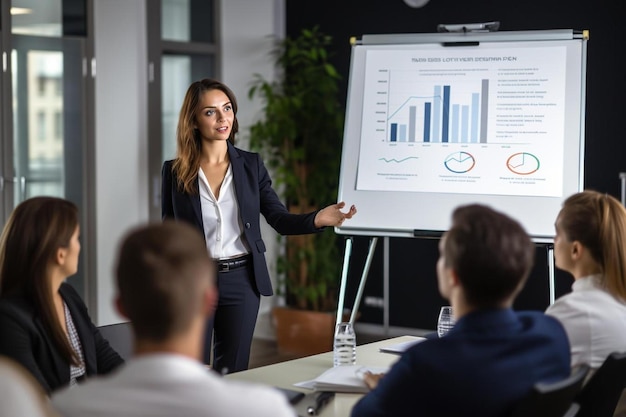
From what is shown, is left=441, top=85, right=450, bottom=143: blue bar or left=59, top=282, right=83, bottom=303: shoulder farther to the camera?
left=441, top=85, right=450, bottom=143: blue bar

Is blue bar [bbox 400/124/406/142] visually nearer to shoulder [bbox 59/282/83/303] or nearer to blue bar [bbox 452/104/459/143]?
blue bar [bbox 452/104/459/143]

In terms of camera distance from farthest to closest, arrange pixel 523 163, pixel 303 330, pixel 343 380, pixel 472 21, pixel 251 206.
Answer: pixel 303 330 → pixel 472 21 → pixel 523 163 → pixel 251 206 → pixel 343 380

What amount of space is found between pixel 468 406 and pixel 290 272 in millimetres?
4670

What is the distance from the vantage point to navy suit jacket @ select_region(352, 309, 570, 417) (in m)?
1.85

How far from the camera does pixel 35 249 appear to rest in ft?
7.48

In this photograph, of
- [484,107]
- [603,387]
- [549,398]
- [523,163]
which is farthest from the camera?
[484,107]

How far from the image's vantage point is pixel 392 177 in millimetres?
4398

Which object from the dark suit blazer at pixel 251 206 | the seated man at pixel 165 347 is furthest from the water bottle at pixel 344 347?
the seated man at pixel 165 347

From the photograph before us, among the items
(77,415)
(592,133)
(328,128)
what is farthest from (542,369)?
(328,128)

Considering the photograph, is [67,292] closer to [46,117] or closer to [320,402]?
[320,402]

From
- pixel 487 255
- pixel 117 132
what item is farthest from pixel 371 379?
pixel 117 132

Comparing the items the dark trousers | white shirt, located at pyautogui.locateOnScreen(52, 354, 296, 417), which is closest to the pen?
white shirt, located at pyautogui.locateOnScreen(52, 354, 296, 417)

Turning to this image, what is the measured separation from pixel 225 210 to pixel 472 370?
1946 mm

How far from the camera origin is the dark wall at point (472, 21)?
5.70 metres
